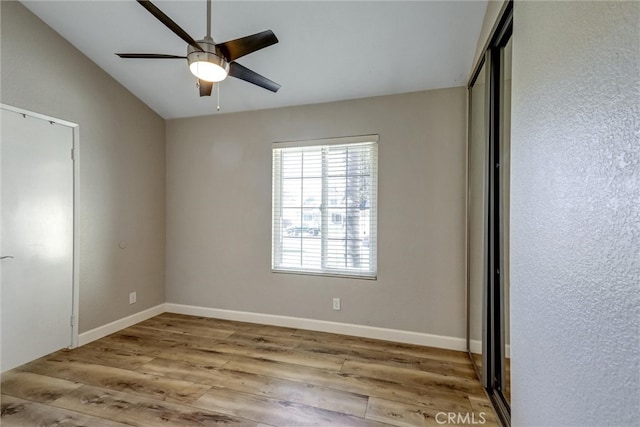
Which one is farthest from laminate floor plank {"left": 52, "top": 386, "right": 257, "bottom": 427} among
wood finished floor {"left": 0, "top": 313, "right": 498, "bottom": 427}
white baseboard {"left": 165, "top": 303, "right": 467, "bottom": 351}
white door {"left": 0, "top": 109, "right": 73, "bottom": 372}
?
white baseboard {"left": 165, "top": 303, "right": 467, "bottom": 351}

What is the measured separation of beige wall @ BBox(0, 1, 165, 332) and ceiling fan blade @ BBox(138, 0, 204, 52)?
1834 mm

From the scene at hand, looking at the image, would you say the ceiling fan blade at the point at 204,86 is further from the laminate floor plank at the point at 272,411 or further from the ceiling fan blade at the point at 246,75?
the laminate floor plank at the point at 272,411

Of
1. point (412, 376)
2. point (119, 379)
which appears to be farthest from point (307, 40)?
point (119, 379)

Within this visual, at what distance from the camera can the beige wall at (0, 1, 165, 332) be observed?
7.64 ft

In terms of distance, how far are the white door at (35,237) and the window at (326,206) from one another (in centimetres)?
202

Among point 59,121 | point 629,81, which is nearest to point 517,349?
point 629,81

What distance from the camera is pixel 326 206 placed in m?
3.07

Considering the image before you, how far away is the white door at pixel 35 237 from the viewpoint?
7.27ft

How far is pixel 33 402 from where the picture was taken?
1896 millimetres

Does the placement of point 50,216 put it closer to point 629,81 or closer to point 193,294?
point 193,294

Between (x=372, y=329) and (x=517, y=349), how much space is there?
67.4 inches

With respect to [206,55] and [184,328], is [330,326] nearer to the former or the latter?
[184,328]

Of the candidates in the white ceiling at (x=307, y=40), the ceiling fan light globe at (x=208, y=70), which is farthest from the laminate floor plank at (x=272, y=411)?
the white ceiling at (x=307, y=40)

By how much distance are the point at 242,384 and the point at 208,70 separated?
226 cm
